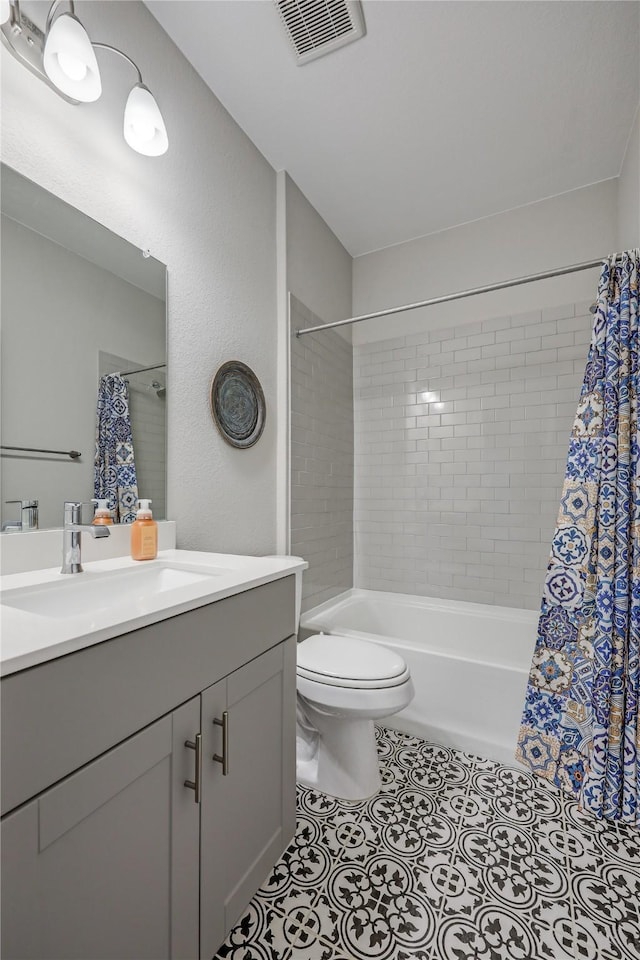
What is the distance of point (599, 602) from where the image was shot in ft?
4.88

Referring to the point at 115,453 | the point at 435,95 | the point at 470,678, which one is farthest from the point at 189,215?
the point at 470,678

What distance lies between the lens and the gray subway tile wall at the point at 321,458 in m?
2.29

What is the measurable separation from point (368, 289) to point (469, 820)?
9.10 ft

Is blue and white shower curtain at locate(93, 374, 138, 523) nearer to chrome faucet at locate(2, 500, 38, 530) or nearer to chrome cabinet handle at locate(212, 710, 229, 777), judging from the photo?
chrome faucet at locate(2, 500, 38, 530)

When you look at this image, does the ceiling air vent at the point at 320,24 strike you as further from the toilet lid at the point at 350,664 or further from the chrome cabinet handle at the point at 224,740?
the toilet lid at the point at 350,664

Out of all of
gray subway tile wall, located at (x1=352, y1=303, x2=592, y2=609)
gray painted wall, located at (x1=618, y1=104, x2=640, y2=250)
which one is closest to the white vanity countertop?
gray subway tile wall, located at (x1=352, y1=303, x2=592, y2=609)

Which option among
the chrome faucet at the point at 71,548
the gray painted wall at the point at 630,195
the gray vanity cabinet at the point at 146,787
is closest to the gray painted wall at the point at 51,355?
the chrome faucet at the point at 71,548

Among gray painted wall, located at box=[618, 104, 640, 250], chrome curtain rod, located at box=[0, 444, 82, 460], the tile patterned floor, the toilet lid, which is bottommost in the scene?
the tile patterned floor

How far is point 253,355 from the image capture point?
2014 millimetres

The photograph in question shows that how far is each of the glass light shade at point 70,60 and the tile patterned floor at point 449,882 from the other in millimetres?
2125

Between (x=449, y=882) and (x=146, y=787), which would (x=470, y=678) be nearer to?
(x=449, y=882)

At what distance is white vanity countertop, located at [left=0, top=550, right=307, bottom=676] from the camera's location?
0.64 metres

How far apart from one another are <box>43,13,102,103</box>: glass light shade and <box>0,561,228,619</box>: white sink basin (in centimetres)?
121

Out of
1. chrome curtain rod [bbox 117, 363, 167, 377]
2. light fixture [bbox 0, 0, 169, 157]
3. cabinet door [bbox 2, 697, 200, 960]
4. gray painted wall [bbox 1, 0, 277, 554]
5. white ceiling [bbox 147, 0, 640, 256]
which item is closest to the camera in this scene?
cabinet door [bbox 2, 697, 200, 960]
